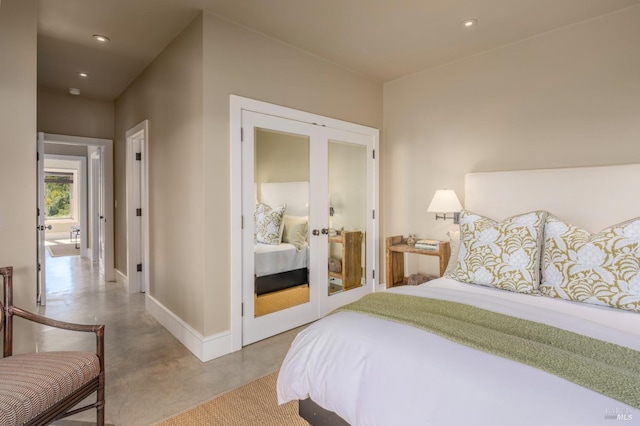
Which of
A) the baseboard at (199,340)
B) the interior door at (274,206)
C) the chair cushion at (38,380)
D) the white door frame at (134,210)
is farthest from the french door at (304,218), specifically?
the white door frame at (134,210)

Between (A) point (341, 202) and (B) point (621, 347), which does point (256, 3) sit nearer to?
(A) point (341, 202)

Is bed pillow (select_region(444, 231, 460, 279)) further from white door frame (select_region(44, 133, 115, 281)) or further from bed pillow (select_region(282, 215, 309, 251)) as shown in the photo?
white door frame (select_region(44, 133, 115, 281))

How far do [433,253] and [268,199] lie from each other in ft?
5.70

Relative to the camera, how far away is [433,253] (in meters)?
3.32

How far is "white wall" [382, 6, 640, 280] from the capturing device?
253cm

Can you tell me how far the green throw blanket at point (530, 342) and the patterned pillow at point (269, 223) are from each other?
1.38m

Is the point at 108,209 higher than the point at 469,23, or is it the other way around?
the point at 469,23

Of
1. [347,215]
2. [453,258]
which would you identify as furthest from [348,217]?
[453,258]

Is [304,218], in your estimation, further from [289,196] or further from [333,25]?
[333,25]

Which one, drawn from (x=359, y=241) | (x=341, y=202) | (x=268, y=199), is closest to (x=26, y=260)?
(x=268, y=199)

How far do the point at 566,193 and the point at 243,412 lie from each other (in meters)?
2.84

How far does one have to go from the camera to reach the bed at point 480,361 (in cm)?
97

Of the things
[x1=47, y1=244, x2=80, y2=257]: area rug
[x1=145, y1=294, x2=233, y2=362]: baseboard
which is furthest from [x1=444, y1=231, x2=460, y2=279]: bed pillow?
[x1=47, y1=244, x2=80, y2=257]: area rug

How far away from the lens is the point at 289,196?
10.3ft
